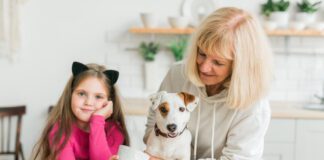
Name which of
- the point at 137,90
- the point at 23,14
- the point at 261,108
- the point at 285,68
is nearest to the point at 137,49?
the point at 137,90

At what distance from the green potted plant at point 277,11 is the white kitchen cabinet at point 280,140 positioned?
2.70ft

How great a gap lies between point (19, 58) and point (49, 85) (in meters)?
0.32

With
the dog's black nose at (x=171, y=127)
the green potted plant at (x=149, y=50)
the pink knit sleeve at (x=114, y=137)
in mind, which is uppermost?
the green potted plant at (x=149, y=50)

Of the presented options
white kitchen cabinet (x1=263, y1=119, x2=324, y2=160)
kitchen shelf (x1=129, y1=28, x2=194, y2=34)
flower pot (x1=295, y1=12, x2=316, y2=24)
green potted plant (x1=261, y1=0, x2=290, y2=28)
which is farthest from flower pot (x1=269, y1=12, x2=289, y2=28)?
white kitchen cabinet (x1=263, y1=119, x2=324, y2=160)

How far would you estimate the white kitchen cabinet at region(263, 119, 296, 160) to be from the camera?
316cm

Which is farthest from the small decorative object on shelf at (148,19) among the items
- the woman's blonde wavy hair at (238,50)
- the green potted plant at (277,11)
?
the woman's blonde wavy hair at (238,50)

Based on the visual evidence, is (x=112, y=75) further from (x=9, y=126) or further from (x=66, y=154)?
(x=9, y=126)

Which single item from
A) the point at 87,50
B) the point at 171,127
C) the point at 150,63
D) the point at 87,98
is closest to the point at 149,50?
the point at 150,63

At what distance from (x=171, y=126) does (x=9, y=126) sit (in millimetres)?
2481

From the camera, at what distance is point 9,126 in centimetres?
353

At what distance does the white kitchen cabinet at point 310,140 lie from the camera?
Result: 3162 mm

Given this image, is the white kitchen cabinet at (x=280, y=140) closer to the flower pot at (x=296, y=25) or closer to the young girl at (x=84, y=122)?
the flower pot at (x=296, y=25)

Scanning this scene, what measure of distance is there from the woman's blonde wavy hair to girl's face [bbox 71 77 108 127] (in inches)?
13.6

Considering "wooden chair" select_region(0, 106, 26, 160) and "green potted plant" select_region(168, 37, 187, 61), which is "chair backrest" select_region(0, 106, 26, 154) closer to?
"wooden chair" select_region(0, 106, 26, 160)
